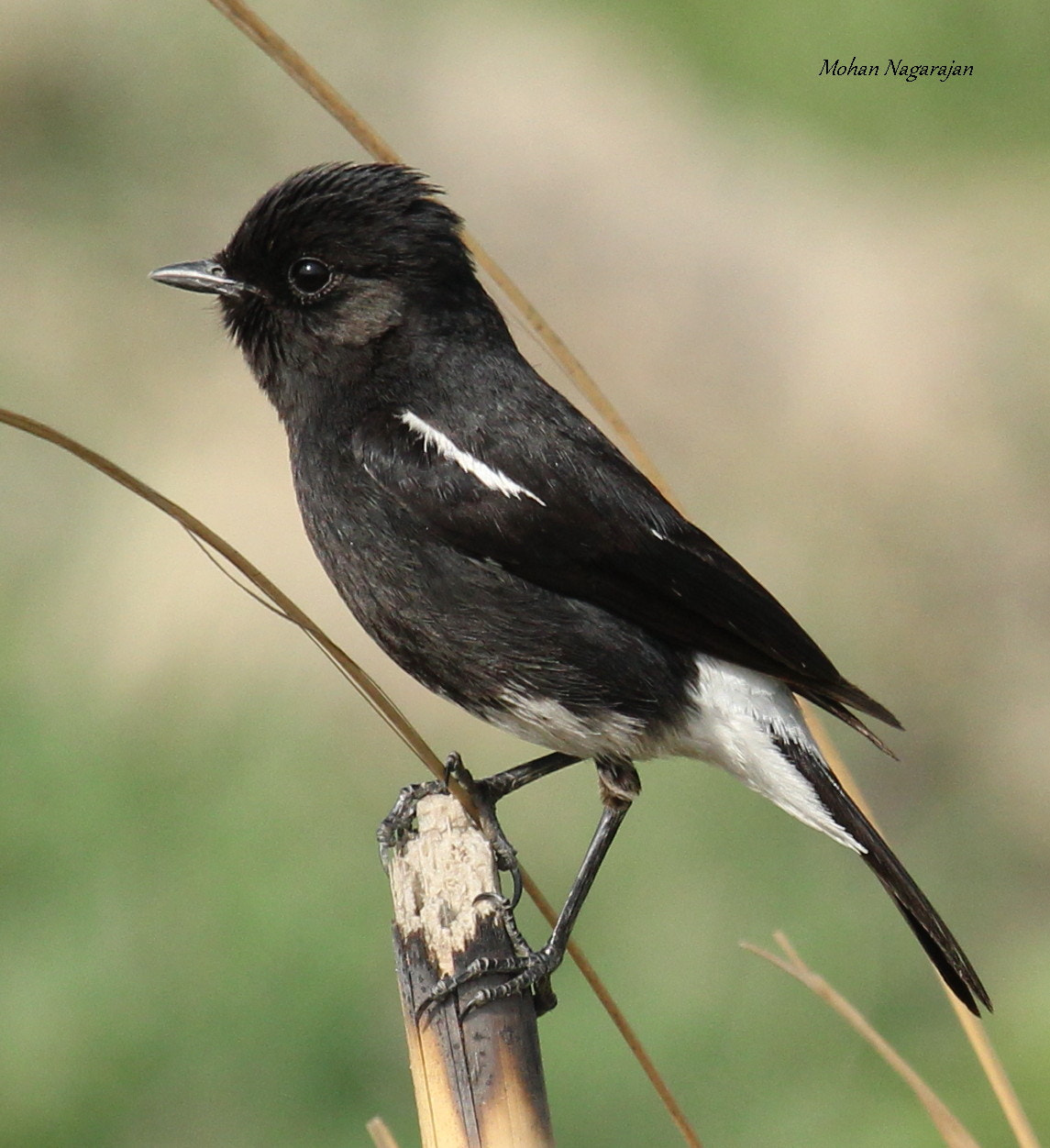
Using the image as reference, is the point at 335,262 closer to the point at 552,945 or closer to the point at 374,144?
the point at 374,144

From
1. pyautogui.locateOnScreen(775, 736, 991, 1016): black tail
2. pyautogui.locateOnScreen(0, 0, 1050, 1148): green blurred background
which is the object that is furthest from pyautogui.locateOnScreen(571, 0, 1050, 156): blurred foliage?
pyautogui.locateOnScreen(775, 736, 991, 1016): black tail

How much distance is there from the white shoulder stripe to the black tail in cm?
83

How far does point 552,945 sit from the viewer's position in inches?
137

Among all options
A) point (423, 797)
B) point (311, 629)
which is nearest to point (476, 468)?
point (423, 797)

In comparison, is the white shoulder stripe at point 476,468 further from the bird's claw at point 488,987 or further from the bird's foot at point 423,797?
the bird's claw at point 488,987

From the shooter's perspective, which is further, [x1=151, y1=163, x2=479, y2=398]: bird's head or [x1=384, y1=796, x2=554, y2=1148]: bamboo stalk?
[x1=151, y1=163, x2=479, y2=398]: bird's head

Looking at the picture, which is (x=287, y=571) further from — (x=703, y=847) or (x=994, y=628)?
(x=994, y=628)

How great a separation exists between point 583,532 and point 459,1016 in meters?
1.24

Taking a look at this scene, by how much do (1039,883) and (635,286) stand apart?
132 inches

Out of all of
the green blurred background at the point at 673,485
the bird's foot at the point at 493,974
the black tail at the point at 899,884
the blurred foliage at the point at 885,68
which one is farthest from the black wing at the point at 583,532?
the blurred foliage at the point at 885,68

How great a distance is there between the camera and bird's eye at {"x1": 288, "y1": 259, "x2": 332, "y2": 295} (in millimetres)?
3982

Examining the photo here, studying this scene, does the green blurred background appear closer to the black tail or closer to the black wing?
the black tail

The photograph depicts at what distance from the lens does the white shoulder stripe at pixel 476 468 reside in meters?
3.74

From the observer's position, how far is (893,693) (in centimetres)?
748
